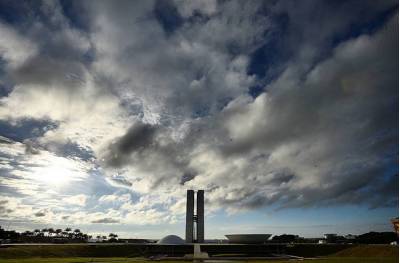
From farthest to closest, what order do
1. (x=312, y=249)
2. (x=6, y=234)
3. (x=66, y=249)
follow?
(x=6, y=234)
(x=312, y=249)
(x=66, y=249)

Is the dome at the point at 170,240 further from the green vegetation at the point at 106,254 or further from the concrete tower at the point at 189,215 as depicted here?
the concrete tower at the point at 189,215

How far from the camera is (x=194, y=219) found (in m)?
126

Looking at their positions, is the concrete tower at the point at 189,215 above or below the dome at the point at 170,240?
above

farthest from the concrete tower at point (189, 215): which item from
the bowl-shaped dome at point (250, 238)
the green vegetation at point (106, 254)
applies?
the green vegetation at point (106, 254)

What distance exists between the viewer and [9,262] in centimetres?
5494

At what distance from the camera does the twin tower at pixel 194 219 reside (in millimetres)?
123194

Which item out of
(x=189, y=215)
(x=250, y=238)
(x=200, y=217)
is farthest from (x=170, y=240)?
(x=250, y=238)

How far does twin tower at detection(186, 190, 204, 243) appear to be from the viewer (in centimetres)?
12319

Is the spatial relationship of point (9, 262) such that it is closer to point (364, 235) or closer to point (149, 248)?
point (149, 248)

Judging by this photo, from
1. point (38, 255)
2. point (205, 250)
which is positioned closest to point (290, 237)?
point (205, 250)

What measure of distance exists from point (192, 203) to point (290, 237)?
159 ft

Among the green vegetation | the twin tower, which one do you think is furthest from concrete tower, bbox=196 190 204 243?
the green vegetation

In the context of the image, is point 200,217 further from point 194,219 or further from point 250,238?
point 250,238

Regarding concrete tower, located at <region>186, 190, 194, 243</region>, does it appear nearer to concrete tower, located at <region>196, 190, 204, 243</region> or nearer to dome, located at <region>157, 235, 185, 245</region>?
concrete tower, located at <region>196, 190, 204, 243</region>
